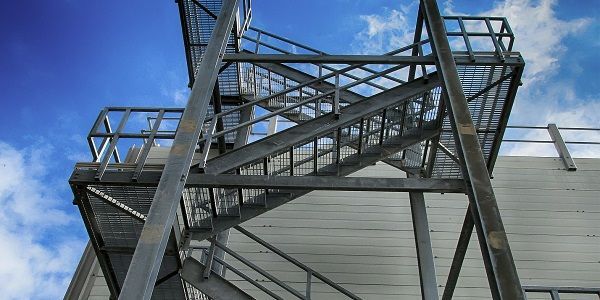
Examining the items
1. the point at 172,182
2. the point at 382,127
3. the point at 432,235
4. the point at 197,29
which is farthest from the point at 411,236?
the point at 172,182

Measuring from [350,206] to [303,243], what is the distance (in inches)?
63.0

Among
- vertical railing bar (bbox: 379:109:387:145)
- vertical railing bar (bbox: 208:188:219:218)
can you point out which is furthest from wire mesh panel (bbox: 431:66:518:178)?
vertical railing bar (bbox: 208:188:219:218)

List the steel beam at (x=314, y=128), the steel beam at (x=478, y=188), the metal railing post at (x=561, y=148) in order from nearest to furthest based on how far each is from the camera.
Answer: the steel beam at (x=478, y=188) → the steel beam at (x=314, y=128) → the metal railing post at (x=561, y=148)

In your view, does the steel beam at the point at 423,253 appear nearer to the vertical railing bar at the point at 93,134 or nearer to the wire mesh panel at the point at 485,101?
the wire mesh panel at the point at 485,101

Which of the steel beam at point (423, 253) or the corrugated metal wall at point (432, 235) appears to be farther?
the corrugated metal wall at point (432, 235)

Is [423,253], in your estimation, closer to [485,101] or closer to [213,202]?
[485,101]

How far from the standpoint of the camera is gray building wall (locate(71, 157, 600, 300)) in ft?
43.3

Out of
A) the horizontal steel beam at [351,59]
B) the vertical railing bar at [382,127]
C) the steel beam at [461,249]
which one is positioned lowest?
the steel beam at [461,249]

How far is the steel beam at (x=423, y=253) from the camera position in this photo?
8867mm

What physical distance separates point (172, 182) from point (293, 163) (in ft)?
7.92

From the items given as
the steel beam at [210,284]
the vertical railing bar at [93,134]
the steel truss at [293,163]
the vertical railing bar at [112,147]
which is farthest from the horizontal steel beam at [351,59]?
the steel beam at [210,284]

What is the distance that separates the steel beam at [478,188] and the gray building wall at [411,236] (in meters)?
5.98

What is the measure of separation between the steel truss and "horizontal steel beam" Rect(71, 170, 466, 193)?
15 millimetres

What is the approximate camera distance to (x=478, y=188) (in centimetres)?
699
